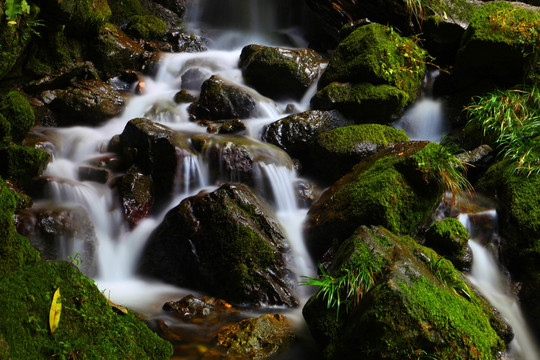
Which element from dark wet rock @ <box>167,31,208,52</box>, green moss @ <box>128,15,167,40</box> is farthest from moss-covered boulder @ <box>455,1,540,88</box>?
green moss @ <box>128,15,167,40</box>

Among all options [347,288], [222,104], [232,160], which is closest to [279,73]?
[222,104]

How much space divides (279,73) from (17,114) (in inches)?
190

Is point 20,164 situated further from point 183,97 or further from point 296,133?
point 296,133

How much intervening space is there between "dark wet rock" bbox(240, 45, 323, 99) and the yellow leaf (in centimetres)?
716

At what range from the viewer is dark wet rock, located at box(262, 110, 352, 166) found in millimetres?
7227

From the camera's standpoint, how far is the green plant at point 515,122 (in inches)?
234

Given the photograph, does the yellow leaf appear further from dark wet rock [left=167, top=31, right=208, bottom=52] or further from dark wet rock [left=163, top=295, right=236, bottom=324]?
dark wet rock [left=167, top=31, right=208, bottom=52]

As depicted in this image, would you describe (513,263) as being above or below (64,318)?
below

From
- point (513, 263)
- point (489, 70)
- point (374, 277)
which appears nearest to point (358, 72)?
point (489, 70)

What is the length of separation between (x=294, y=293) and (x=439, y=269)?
5.05ft

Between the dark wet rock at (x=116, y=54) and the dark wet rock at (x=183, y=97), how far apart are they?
1.74 metres

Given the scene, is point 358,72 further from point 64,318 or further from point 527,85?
point 64,318

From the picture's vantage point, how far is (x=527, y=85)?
25.1ft

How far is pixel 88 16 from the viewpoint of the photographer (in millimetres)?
8898
